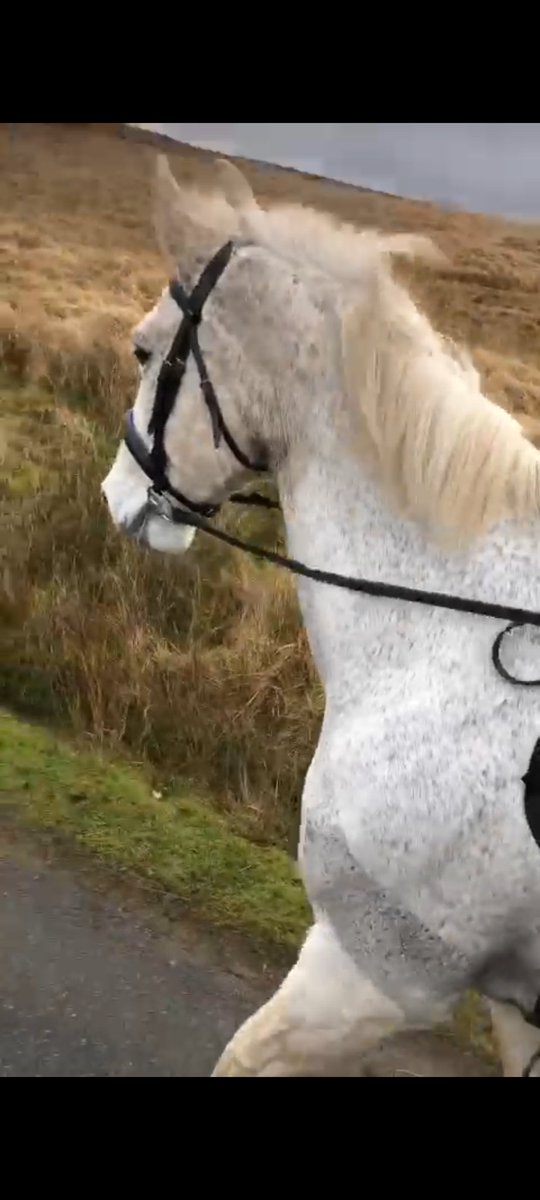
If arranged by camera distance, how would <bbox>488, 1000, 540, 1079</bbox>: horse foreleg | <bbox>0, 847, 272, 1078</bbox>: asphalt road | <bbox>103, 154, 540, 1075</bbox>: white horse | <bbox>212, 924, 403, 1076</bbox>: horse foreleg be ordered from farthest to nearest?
<bbox>0, 847, 272, 1078</bbox>: asphalt road, <bbox>488, 1000, 540, 1079</bbox>: horse foreleg, <bbox>212, 924, 403, 1076</bbox>: horse foreleg, <bbox>103, 154, 540, 1075</bbox>: white horse

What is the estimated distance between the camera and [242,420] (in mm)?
2350

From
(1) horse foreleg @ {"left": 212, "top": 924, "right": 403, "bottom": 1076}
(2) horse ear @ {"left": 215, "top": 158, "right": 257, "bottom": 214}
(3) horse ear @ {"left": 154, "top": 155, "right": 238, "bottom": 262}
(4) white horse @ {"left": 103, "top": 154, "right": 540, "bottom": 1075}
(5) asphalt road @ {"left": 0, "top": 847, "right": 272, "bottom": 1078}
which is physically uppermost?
(2) horse ear @ {"left": 215, "top": 158, "right": 257, "bottom": 214}

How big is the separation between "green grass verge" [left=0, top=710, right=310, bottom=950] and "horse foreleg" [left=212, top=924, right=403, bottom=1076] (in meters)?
1.23

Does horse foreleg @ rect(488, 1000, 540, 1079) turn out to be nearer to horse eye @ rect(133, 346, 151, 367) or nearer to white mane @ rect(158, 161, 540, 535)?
white mane @ rect(158, 161, 540, 535)

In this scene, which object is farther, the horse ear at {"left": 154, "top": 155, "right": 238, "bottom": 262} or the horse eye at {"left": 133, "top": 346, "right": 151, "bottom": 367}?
the horse eye at {"left": 133, "top": 346, "right": 151, "bottom": 367}

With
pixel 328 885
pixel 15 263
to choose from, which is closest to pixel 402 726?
pixel 328 885

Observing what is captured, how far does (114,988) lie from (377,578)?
1.95 metres

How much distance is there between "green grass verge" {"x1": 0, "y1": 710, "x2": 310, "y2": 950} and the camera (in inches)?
145

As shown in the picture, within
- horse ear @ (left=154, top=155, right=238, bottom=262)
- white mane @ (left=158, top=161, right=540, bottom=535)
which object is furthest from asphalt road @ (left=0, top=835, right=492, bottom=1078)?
horse ear @ (left=154, top=155, right=238, bottom=262)

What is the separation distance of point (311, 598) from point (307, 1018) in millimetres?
997

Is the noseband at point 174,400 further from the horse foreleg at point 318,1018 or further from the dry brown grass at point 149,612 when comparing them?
the horse foreleg at point 318,1018

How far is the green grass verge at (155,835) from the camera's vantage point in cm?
369
